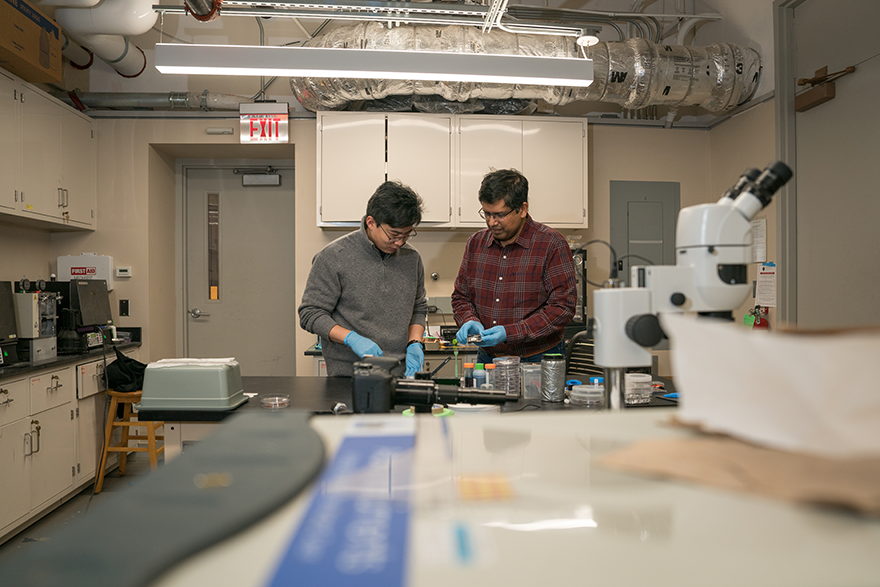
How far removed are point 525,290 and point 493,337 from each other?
1.17 feet

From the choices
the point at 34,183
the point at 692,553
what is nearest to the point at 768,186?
the point at 692,553

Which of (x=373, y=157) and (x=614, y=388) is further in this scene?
(x=373, y=157)

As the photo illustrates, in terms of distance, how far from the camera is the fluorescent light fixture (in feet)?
7.07

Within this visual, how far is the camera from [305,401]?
1731 mm

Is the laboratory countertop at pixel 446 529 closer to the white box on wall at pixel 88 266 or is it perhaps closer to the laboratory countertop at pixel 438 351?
the laboratory countertop at pixel 438 351

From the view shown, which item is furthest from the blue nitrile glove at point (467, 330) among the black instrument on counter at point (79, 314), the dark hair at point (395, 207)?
the black instrument on counter at point (79, 314)

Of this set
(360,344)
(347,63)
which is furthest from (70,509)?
(347,63)

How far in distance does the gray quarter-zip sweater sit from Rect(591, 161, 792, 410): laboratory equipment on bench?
1.28 m

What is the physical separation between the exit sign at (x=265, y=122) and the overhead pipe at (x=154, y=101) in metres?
0.10

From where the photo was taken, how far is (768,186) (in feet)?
2.82

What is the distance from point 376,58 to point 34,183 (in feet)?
7.65

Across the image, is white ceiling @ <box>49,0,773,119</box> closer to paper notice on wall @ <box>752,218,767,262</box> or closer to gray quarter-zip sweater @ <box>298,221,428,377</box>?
paper notice on wall @ <box>752,218,767,262</box>

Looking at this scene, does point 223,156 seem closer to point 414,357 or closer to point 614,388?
point 414,357

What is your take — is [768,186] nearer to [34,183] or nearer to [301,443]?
[301,443]
